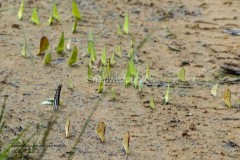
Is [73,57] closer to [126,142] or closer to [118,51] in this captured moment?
[118,51]

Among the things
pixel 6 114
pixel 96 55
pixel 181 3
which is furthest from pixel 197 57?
pixel 6 114

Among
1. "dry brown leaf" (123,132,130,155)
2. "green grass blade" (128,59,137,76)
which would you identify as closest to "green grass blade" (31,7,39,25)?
"green grass blade" (128,59,137,76)

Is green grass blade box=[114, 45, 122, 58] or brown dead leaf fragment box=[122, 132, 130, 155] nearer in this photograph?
brown dead leaf fragment box=[122, 132, 130, 155]

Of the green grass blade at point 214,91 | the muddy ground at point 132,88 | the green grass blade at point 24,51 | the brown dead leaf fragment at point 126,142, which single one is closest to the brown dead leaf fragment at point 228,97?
the muddy ground at point 132,88

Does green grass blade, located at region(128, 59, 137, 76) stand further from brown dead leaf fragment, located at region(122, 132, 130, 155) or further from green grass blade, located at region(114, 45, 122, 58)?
brown dead leaf fragment, located at region(122, 132, 130, 155)

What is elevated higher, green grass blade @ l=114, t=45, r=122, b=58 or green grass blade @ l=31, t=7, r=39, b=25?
green grass blade @ l=31, t=7, r=39, b=25

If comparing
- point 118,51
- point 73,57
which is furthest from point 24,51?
point 118,51

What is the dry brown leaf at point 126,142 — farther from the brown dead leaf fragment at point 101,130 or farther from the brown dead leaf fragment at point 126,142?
the brown dead leaf fragment at point 101,130

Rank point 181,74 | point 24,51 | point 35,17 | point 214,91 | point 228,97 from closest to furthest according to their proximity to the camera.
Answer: point 228,97 < point 214,91 < point 181,74 < point 24,51 < point 35,17
